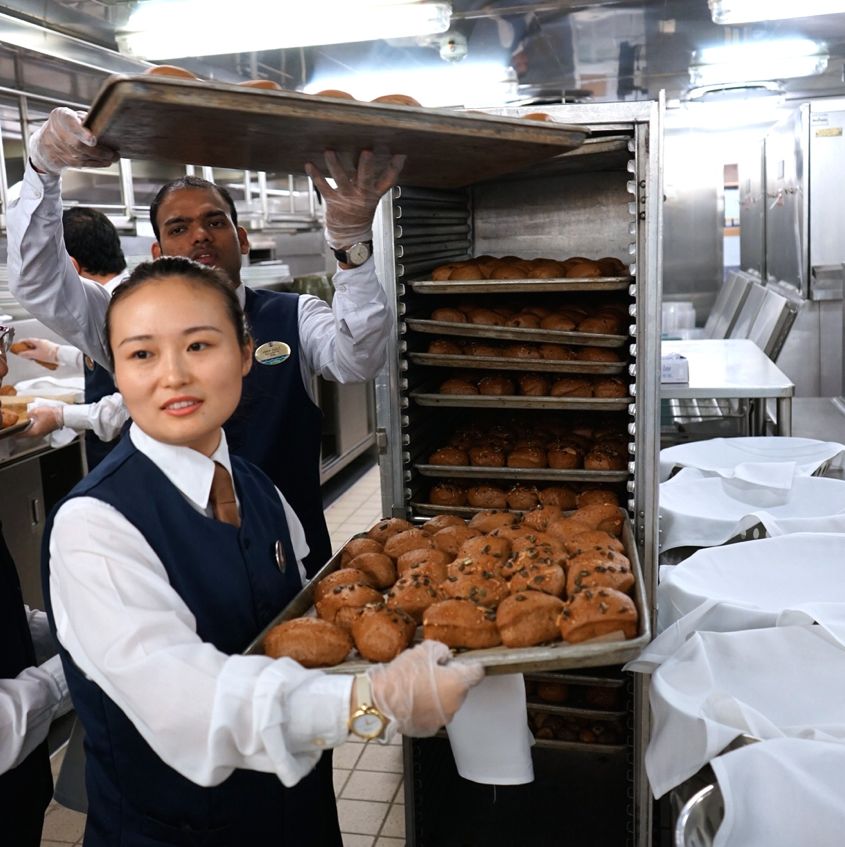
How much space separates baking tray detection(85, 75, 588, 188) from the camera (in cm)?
128

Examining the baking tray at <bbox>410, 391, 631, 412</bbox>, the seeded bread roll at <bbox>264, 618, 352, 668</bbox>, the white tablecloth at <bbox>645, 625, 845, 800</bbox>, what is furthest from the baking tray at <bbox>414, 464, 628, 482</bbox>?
the seeded bread roll at <bbox>264, 618, 352, 668</bbox>

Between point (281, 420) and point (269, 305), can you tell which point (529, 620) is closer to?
point (281, 420)

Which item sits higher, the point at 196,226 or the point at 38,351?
the point at 196,226

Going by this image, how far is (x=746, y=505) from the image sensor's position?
2613mm

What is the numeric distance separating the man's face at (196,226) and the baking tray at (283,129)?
33 centimetres

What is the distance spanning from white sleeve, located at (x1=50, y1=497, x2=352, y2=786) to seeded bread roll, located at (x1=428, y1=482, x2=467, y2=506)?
118cm

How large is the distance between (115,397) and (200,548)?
6.16 feet

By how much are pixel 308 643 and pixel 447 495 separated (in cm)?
103

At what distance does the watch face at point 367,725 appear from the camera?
3.84 feet

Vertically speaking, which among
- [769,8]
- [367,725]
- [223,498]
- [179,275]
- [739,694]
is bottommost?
[739,694]

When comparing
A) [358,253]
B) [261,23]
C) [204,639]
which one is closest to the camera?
[204,639]

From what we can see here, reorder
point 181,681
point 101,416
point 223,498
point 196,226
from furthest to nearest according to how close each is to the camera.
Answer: point 101,416
point 196,226
point 223,498
point 181,681

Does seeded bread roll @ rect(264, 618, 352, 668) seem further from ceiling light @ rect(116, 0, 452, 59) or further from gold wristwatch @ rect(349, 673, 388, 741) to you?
ceiling light @ rect(116, 0, 452, 59)

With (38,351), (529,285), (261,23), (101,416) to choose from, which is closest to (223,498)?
(529,285)
